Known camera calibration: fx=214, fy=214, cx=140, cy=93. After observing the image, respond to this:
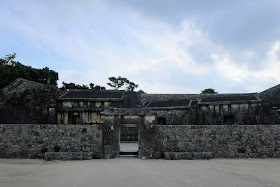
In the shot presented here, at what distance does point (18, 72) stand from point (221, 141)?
1374 inches

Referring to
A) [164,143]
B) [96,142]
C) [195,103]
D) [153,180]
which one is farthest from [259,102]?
[153,180]

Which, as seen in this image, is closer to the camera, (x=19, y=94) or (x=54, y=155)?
(x=54, y=155)

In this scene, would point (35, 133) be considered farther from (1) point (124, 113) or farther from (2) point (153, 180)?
(2) point (153, 180)

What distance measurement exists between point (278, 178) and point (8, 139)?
15.2 metres

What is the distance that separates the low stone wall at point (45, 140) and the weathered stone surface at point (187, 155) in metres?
4.55

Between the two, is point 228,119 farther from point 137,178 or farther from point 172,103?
point 137,178

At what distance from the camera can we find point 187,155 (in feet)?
45.0

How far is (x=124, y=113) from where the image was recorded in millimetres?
14914

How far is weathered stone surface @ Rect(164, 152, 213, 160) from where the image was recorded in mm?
13641

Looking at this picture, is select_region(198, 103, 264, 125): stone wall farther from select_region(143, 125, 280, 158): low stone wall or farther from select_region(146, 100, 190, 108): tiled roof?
select_region(143, 125, 280, 158): low stone wall

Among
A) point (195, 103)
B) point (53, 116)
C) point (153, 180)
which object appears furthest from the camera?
point (195, 103)

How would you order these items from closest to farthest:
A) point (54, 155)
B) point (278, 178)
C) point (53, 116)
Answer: point (278, 178) → point (54, 155) → point (53, 116)

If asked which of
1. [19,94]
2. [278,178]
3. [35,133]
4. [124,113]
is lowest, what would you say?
[278,178]

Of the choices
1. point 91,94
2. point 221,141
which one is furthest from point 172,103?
point 221,141
